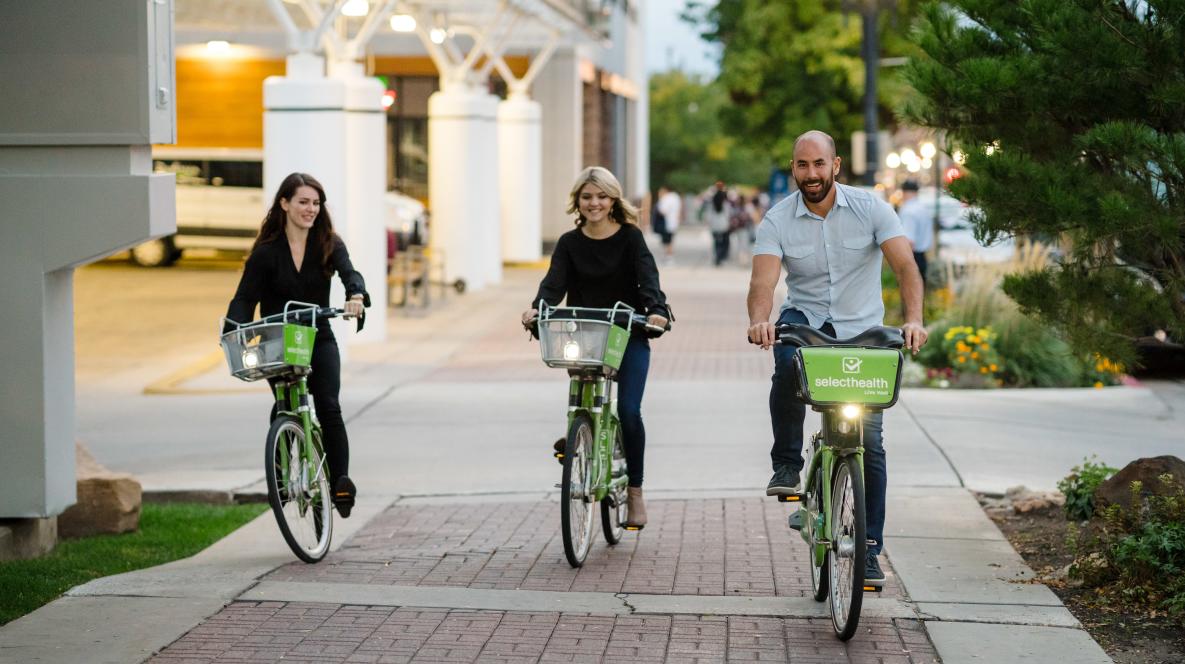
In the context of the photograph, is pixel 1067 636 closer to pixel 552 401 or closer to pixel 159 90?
pixel 159 90

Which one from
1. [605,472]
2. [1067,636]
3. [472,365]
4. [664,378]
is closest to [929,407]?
[664,378]

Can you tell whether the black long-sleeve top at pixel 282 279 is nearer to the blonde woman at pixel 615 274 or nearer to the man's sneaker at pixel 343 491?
the man's sneaker at pixel 343 491

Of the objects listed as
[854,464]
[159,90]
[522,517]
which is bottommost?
[522,517]

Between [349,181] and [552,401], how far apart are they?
5790 millimetres

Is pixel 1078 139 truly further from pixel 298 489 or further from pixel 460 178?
pixel 460 178

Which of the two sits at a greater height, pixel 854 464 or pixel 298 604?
pixel 854 464

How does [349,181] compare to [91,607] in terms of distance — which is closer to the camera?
[91,607]

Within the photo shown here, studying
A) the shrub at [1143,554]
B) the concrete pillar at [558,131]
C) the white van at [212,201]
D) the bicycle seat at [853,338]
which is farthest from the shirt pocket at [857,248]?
the concrete pillar at [558,131]

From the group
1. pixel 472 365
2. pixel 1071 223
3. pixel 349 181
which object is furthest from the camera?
pixel 349 181

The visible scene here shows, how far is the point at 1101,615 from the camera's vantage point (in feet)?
20.5

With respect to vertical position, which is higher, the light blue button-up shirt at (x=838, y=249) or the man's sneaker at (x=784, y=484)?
the light blue button-up shirt at (x=838, y=249)

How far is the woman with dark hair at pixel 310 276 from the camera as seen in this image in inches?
286

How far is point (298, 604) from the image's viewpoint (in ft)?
20.9

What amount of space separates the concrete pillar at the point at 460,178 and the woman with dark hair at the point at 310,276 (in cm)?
1822
